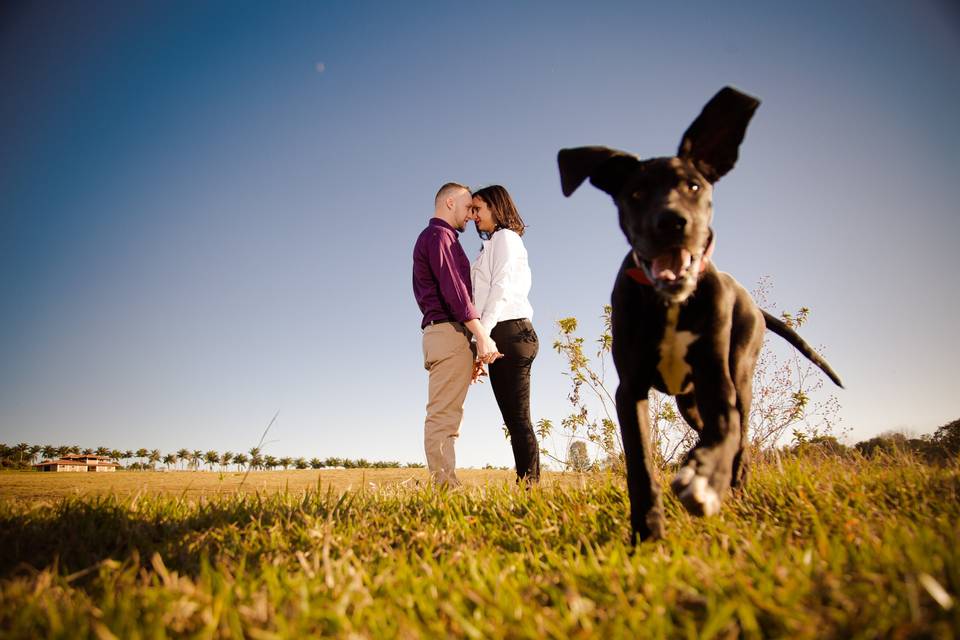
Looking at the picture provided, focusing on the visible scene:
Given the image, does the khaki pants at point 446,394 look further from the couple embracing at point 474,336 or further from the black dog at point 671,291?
the black dog at point 671,291

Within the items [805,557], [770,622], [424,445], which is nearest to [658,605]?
[770,622]

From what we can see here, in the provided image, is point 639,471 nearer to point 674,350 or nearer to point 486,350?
point 674,350

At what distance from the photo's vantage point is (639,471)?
9.65ft

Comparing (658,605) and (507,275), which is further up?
(507,275)

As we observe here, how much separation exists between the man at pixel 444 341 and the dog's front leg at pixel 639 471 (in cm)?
201

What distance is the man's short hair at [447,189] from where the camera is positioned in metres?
5.91

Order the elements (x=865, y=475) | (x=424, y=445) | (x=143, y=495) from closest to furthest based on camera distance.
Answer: (x=865, y=475) → (x=143, y=495) → (x=424, y=445)

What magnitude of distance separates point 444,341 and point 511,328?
0.69 m

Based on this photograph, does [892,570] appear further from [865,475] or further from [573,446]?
[573,446]

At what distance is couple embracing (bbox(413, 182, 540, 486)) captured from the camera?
16.9 feet

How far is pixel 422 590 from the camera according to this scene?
217 centimetres

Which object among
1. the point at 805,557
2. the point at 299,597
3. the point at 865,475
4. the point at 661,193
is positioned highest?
the point at 661,193

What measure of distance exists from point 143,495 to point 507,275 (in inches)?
148

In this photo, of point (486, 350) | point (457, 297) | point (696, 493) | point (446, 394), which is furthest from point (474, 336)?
point (696, 493)
